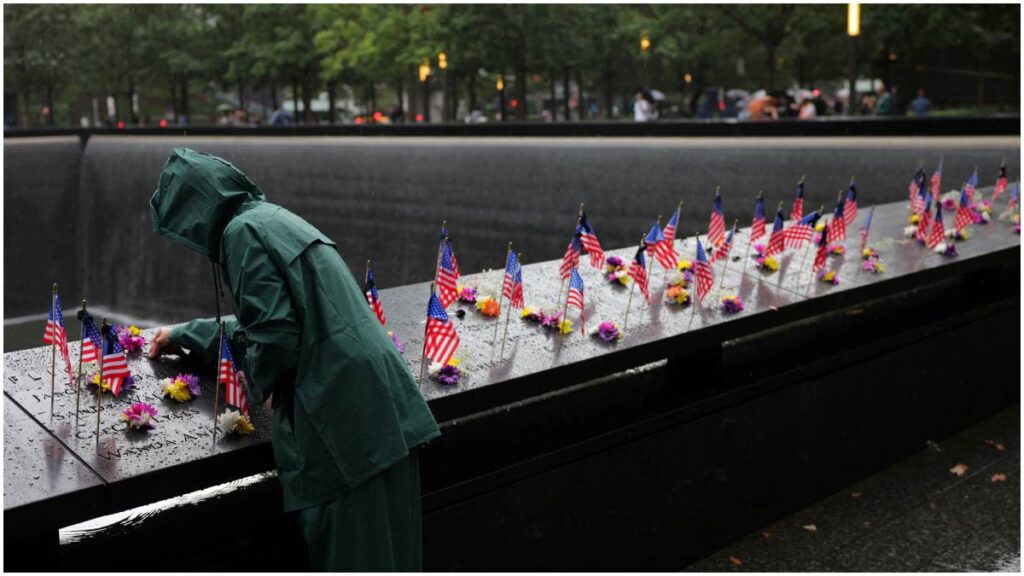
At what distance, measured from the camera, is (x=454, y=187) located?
14727 millimetres

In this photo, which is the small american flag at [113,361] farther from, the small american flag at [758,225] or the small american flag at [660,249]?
the small american flag at [758,225]

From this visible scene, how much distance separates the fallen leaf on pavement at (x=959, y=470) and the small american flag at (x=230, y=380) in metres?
4.27

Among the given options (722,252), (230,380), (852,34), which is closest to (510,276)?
(230,380)

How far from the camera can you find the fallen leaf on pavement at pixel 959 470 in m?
5.96

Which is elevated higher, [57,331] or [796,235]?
[57,331]

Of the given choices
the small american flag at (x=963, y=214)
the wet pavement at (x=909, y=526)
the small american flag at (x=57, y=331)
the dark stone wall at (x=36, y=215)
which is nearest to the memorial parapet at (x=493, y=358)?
the small american flag at (x=57, y=331)

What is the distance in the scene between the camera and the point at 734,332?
4707 mm

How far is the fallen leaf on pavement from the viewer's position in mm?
5957

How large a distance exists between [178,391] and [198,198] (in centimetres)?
69

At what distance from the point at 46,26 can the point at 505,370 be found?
4126 cm

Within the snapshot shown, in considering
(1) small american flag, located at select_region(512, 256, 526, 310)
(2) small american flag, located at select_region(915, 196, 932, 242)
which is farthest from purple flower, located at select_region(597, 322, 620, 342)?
(2) small american flag, located at select_region(915, 196, 932, 242)

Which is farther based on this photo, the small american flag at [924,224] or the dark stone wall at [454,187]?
the dark stone wall at [454,187]

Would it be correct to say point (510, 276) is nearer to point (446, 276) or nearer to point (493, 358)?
point (446, 276)

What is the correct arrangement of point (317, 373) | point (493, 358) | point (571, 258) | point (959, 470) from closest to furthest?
point (317, 373) → point (493, 358) → point (571, 258) → point (959, 470)
